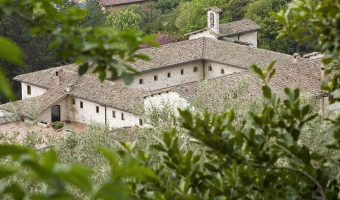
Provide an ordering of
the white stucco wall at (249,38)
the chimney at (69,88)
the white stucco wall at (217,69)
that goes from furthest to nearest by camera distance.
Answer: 1. the white stucco wall at (249,38)
2. the white stucco wall at (217,69)
3. the chimney at (69,88)

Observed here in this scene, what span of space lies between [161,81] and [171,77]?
0.46 m

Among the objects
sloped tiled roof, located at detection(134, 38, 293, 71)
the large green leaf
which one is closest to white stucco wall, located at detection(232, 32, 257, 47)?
sloped tiled roof, located at detection(134, 38, 293, 71)

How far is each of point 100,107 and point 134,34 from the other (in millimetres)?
25538

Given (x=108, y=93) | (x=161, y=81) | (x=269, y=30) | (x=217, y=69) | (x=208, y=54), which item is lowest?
(x=269, y=30)

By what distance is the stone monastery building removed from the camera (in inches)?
996

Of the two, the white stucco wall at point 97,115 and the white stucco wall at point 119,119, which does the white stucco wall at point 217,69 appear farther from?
the white stucco wall at point 119,119

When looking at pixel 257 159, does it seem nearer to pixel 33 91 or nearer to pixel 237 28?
pixel 33 91

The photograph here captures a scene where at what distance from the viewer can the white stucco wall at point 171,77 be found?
3231 cm

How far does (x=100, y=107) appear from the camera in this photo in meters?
28.4

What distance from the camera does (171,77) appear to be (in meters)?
33.2

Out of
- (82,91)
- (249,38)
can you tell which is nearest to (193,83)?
(82,91)

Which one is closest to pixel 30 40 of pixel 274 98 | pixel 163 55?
pixel 163 55

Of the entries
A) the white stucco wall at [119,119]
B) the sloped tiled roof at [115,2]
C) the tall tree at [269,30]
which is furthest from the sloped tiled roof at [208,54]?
the sloped tiled roof at [115,2]

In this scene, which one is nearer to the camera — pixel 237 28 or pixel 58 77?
pixel 58 77
